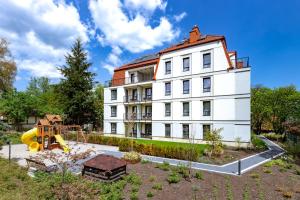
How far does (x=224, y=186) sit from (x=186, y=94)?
55.4ft

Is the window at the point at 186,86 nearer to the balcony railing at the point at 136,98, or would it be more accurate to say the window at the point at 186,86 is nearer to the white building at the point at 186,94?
the white building at the point at 186,94

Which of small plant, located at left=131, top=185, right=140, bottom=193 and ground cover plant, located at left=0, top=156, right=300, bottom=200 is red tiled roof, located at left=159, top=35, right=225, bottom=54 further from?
small plant, located at left=131, top=185, right=140, bottom=193

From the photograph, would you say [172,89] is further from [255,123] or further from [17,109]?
[255,123]

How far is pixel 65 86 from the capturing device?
114 ft

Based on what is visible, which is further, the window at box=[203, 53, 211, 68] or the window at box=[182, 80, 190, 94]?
the window at box=[182, 80, 190, 94]

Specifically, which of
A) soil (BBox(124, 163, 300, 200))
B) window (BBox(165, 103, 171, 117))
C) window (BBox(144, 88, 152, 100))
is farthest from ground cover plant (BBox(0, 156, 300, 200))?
window (BBox(144, 88, 152, 100))

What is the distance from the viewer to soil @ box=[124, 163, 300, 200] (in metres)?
8.33

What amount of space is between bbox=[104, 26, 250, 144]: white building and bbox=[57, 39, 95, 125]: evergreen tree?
5071mm

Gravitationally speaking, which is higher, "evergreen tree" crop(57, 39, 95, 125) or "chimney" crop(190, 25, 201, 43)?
"chimney" crop(190, 25, 201, 43)

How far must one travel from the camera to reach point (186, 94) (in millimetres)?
25516

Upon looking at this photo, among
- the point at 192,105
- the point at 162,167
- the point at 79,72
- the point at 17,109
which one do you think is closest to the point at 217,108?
the point at 192,105

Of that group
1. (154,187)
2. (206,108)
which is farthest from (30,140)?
(206,108)

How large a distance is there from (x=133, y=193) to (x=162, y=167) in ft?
12.5

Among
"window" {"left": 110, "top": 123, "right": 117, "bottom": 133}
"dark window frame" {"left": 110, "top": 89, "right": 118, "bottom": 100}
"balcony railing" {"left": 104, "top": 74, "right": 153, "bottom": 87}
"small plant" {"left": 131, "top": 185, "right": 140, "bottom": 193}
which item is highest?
"balcony railing" {"left": 104, "top": 74, "right": 153, "bottom": 87}
